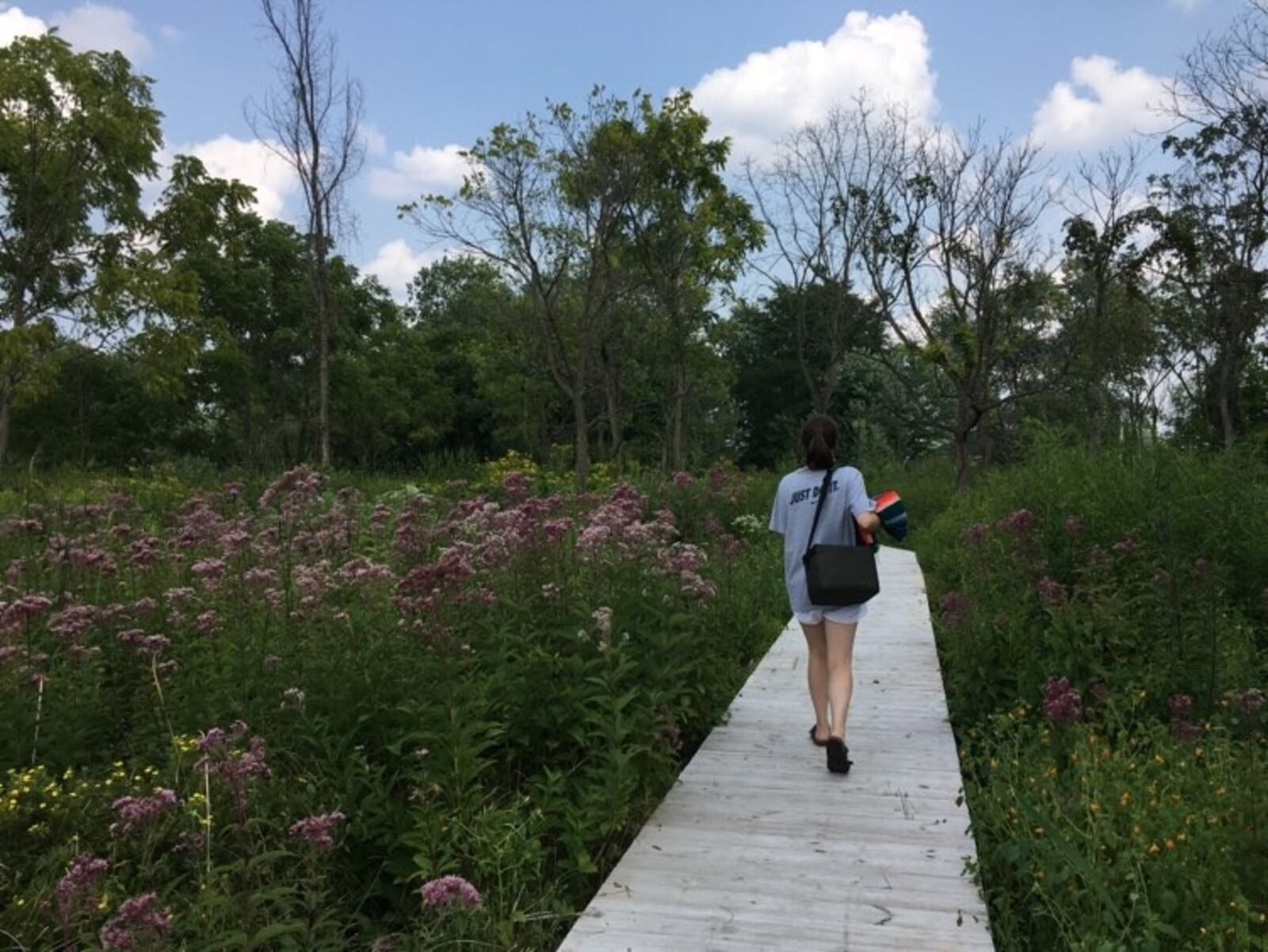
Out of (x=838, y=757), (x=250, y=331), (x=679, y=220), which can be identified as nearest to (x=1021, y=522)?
(x=838, y=757)

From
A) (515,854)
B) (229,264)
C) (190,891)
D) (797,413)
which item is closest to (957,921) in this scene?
(515,854)

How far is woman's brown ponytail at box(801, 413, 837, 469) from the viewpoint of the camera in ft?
15.8

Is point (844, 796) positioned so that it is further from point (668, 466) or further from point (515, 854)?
point (668, 466)

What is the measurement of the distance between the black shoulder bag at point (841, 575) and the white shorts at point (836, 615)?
0.11 metres

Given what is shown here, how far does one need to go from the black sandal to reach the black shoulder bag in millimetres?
700

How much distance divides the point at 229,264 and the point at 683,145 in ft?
48.4

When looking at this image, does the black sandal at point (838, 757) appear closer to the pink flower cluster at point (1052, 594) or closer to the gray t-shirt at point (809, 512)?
the gray t-shirt at point (809, 512)

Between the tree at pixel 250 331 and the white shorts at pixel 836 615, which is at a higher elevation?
the tree at pixel 250 331

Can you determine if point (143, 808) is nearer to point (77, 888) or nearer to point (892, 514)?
point (77, 888)

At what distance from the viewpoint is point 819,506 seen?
479 cm

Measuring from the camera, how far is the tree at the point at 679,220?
56.4 feet

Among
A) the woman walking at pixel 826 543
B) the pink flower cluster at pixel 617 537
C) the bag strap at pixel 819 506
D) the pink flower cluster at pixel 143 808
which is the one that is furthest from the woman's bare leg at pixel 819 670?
the pink flower cluster at pixel 143 808

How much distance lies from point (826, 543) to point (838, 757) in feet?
3.56

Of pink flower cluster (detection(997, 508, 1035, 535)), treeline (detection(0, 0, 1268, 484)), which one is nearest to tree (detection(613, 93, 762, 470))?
treeline (detection(0, 0, 1268, 484))
